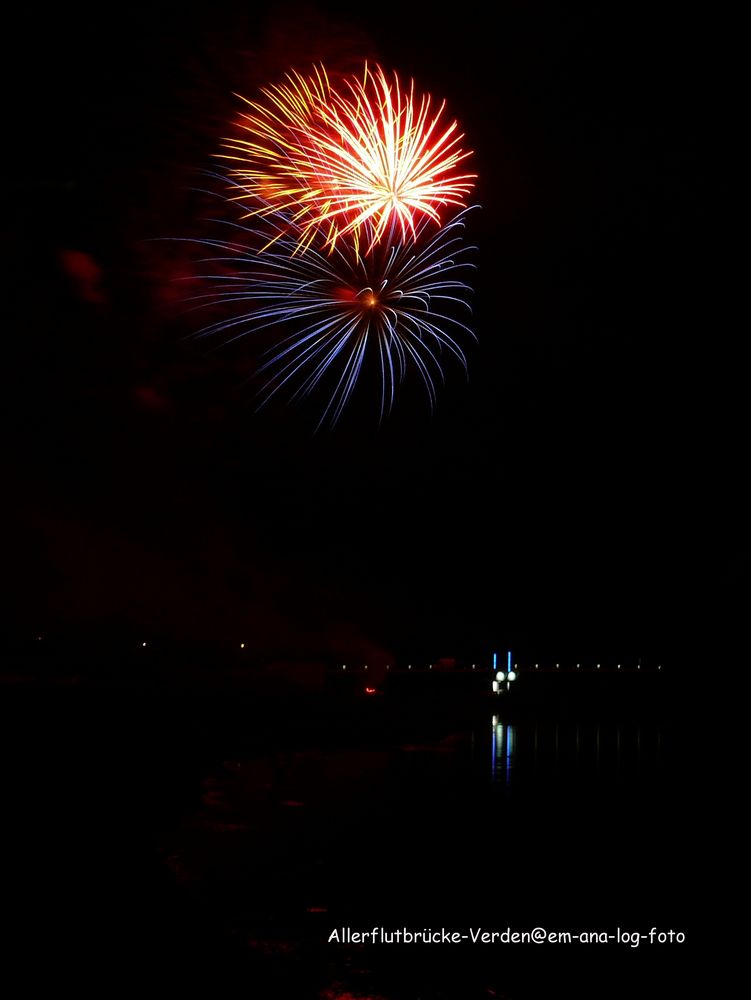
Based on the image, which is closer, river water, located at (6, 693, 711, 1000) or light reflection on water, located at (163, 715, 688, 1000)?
river water, located at (6, 693, 711, 1000)

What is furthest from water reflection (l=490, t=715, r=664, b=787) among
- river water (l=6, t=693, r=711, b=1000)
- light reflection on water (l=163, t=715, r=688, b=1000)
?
river water (l=6, t=693, r=711, b=1000)

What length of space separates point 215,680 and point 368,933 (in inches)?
1238

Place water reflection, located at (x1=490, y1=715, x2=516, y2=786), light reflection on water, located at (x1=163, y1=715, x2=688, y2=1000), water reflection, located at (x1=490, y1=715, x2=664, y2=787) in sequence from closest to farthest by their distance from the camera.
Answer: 1. light reflection on water, located at (x1=163, y1=715, x2=688, y2=1000)
2. water reflection, located at (x1=490, y1=715, x2=516, y2=786)
3. water reflection, located at (x1=490, y1=715, x2=664, y2=787)

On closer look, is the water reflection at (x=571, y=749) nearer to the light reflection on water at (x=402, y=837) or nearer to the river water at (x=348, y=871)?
the light reflection on water at (x=402, y=837)

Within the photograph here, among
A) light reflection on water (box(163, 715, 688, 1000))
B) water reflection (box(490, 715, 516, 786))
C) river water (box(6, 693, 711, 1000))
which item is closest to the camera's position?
river water (box(6, 693, 711, 1000))

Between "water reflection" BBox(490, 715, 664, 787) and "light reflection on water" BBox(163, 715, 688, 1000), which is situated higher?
Result: "water reflection" BBox(490, 715, 664, 787)

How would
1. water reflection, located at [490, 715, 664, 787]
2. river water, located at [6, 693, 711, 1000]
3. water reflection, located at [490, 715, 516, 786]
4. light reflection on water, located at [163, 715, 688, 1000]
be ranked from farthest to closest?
water reflection, located at [490, 715, 664, 787] < water reflection, located at [490, 715, 516, 786] < light reflection on water, located at [163, 715, 688, 1000] < river water, located at [6, 693, 711, 1000]

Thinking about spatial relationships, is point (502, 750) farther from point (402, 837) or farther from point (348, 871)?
point (348, 871)

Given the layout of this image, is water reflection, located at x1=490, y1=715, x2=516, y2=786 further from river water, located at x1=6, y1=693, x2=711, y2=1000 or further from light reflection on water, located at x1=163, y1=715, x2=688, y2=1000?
river water, located at x1=6, y1=693, x2=711, y2=1000

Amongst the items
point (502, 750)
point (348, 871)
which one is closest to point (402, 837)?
point (348, 871)

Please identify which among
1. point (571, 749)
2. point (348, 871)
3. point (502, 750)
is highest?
point (571, 749)

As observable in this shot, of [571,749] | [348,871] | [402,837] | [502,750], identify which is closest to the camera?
[348,871]

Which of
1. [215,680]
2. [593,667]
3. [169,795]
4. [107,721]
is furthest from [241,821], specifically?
[593,667]

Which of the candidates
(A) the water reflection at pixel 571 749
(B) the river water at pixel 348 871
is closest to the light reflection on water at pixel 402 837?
(B) the river water at pixel 348 871
